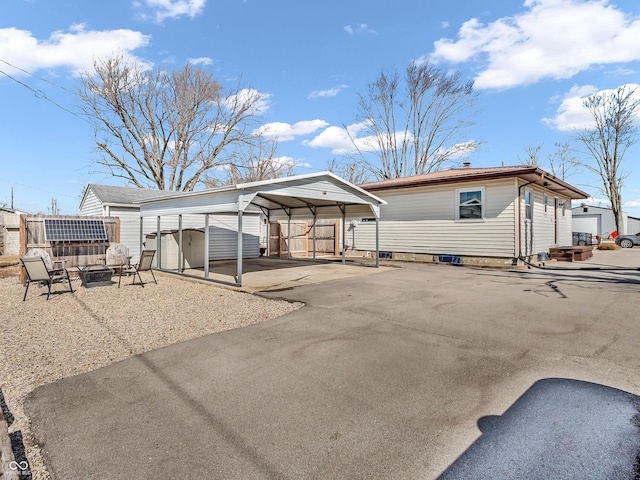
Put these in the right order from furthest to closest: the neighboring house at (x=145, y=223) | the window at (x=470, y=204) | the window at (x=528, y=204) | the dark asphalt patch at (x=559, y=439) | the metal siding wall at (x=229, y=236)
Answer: the metal siding wall at (x=229, y=236) → the window at (x=528, y=204) → the window at (x=470, y=204) → the neighboring house at (x=145, y=223) → the dark asphalt patch at (x=559, y=439)

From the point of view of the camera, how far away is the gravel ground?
11.3ft

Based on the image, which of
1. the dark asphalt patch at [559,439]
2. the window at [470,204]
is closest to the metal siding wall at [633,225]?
the window at [470,204]

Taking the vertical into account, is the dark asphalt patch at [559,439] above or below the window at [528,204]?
below

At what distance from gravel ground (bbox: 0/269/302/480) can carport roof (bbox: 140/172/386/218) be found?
2.14 meters

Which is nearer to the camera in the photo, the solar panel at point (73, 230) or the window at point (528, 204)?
the solar panel at point (73, 230)

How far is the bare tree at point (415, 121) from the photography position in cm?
2834

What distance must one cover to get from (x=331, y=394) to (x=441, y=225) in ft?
38.0

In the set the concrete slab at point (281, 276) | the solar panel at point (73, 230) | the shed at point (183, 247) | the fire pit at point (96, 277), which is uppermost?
the solar panel at point (73, 230)

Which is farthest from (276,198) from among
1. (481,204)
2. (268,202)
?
(481,204)

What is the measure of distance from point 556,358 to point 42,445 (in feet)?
15.1

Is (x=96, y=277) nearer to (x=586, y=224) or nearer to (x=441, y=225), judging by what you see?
(x=441, y=225)

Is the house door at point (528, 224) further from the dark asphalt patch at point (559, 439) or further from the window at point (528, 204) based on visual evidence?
the dark asphalt patch at point (559, 439)

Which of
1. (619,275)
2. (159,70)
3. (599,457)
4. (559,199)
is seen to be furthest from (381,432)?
(159,70)

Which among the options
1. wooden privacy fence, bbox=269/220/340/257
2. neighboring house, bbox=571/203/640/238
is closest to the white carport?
wooden privacy fence, bbox=269/220/340/257
